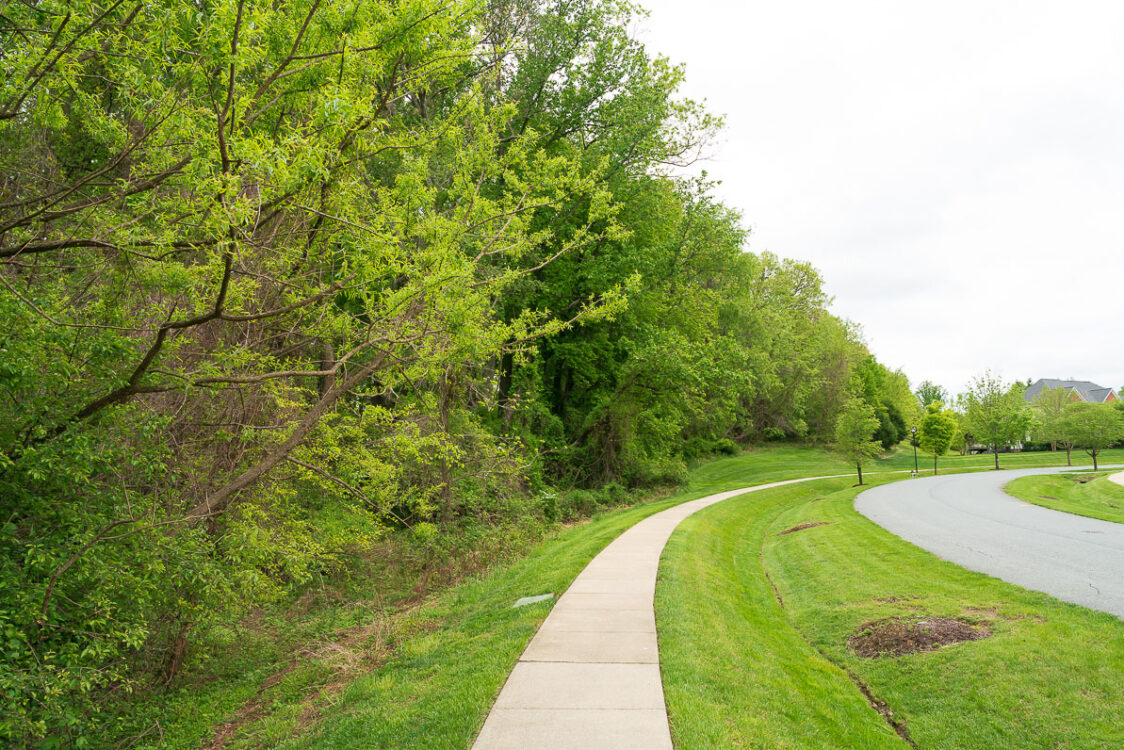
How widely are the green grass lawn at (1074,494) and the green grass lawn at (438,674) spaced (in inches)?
441

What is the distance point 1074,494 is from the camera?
25.5m

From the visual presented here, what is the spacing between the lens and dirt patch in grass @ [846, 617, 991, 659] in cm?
776

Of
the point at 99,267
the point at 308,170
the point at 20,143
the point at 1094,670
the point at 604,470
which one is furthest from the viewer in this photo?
the point at 604,470

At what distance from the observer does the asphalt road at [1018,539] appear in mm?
9789

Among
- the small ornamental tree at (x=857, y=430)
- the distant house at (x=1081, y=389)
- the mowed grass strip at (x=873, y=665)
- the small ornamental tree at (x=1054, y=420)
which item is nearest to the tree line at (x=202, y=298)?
the mowed grass strip at (x=873, y=665)

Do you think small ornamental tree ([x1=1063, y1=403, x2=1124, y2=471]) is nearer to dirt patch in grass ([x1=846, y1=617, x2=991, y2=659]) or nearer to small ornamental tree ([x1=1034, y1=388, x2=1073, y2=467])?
small ornamental tree ([x1=1034, y1=388, x2=1073, y2=467])

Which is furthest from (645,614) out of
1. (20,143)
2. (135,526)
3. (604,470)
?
(604,470)

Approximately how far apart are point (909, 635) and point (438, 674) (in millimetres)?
6048

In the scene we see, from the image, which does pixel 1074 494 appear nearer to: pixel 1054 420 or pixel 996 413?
pixel 996 413

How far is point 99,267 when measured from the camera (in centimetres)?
593

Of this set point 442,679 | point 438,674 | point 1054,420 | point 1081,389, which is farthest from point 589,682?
point 1081,389

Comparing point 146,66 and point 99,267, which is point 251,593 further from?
point 146,66

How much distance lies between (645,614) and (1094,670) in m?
4.71

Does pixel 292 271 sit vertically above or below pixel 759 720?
above
